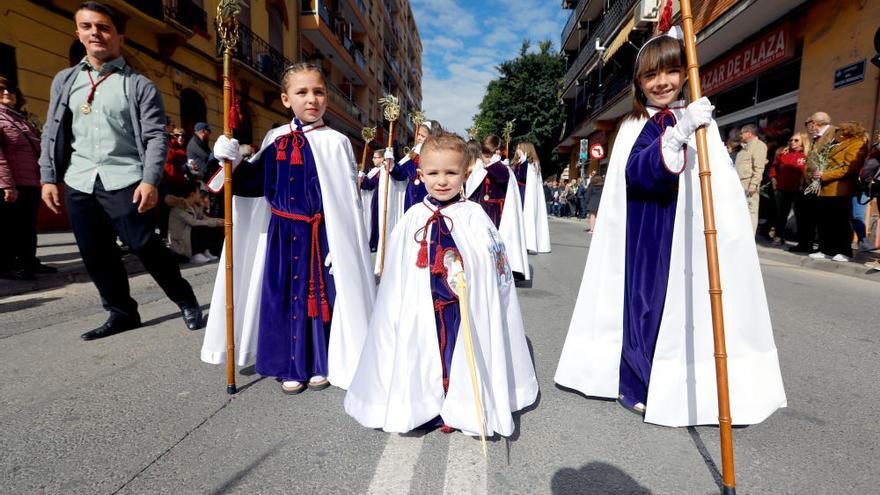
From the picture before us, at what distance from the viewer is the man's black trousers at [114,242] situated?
324 cm

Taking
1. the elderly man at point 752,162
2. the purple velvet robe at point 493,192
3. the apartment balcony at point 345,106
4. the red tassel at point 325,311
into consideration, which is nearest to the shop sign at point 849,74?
the elderly man at point 752,162

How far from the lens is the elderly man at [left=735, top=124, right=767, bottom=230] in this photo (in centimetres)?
805

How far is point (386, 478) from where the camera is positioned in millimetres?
1834

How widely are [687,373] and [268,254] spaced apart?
2.33m

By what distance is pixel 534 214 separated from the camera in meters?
7.87

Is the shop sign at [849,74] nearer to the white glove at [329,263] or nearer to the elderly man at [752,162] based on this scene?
the elderly man at [752,162]

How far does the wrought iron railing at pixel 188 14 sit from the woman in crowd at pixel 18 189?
838 cm

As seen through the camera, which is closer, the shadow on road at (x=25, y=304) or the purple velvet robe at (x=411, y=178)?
the shadow on road at (x=25, y=304)

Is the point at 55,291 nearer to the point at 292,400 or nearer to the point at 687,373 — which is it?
the point at 292,400

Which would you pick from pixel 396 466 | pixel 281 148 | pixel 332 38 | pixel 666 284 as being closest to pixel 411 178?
pixel 281 148

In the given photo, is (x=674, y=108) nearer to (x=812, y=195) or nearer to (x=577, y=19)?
(x=812, y=195)

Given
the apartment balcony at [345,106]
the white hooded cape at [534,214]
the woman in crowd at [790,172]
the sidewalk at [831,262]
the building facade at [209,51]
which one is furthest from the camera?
the apartment balcony at [345,106]

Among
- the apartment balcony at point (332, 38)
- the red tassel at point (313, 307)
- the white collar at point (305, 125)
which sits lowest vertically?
the red tassel at point (313, 307)

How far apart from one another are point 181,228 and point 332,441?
5.96 metres
